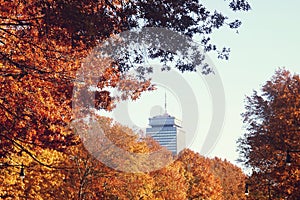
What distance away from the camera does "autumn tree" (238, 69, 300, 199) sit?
31.1m

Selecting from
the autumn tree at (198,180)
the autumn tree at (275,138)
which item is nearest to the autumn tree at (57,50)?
the autumn tree at (275,138)

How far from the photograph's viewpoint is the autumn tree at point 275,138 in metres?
31.1

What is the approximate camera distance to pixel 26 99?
1275 cm

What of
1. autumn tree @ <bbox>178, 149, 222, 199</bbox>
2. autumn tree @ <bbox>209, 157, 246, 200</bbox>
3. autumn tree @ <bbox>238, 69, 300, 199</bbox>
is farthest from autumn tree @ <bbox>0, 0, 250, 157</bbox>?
autumn tree @ <bbox>209, 157, 246, 200</bbox>

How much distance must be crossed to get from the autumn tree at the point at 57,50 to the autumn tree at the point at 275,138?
19.0 meters

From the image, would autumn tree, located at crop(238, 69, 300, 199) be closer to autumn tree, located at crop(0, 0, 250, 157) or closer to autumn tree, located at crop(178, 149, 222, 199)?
autumn tree, located at crop(0, 0, 250, 157)

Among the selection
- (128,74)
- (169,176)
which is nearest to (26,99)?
(128,74)

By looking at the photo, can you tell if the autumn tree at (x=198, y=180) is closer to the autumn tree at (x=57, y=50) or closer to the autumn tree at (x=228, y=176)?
the autumn tree at (x=228, y=176)

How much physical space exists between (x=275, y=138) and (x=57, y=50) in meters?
24.1

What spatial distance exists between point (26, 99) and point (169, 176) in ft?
136

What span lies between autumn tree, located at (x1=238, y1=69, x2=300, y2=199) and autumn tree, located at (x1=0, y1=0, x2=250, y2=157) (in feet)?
62.3

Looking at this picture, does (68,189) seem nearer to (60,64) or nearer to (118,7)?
(60,64)

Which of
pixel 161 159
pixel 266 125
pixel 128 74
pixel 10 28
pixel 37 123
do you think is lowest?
pixel 37 123

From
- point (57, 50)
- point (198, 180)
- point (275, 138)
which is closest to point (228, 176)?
point (198, 180)
